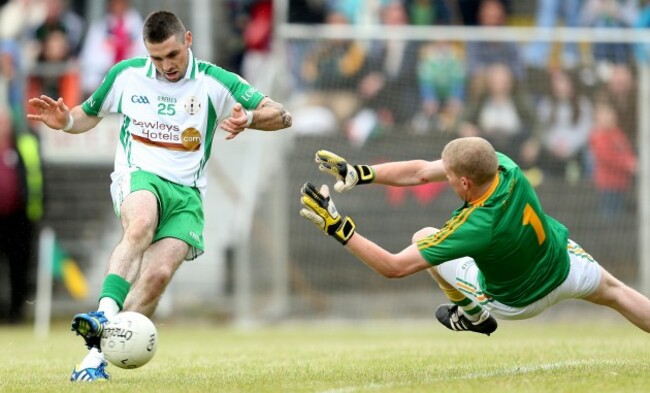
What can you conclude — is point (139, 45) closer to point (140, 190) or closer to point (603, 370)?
point (140, 190)

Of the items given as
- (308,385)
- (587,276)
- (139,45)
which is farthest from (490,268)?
(139,45)

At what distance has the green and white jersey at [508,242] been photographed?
8.28 metres

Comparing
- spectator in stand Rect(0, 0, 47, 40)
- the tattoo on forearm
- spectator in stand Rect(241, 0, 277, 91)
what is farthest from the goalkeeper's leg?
spectator in stand Rect(0, 0, 47, 40)

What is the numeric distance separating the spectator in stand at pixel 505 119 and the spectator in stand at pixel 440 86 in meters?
0.25

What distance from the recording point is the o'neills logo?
9516 millimetres

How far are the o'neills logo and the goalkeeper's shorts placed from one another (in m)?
0.33

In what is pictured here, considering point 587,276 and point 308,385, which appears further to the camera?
point 587,276

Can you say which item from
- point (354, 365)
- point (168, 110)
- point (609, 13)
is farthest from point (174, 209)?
point (609, 13)

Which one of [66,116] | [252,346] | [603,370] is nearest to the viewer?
[603,370]

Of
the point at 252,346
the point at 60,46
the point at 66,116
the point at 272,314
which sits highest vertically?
the point at 66,116

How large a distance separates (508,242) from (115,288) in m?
2.76

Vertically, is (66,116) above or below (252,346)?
above

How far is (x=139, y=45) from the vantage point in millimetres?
19297

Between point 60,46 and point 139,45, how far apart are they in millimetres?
1684
